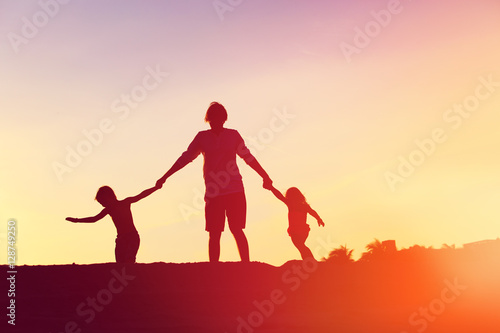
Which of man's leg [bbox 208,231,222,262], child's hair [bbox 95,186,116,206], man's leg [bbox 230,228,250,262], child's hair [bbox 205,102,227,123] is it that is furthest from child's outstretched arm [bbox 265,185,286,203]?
child's hair [bbox 95,186,116,206]

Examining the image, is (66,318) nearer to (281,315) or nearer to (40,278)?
(40,278)

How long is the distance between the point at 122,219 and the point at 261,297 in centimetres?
354

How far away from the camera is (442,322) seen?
9102 mm

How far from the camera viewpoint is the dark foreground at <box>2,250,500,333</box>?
895cm

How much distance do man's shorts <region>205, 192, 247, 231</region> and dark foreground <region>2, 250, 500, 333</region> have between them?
75 cm

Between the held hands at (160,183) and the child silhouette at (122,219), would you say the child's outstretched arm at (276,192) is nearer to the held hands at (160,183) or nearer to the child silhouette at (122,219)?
the held hands at (160,183)

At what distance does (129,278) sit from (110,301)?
0.97 meters

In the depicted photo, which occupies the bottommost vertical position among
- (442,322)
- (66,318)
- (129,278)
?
(442,322)

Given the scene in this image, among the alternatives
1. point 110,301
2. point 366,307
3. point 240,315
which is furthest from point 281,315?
point 110,301

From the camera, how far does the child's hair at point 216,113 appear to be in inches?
476

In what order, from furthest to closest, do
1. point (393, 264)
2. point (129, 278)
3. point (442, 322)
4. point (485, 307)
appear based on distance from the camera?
point (393, 264) → point (129, 278) → point (485, 307) → point (442, 322)

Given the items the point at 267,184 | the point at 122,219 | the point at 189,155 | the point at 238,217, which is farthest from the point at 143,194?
the point at 267,184

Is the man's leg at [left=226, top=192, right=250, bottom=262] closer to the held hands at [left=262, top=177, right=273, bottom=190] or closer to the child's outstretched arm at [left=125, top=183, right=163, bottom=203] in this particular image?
the held hands at [left=262, top=177, right=273, bottom=190]

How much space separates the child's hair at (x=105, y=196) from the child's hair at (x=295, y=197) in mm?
3697
